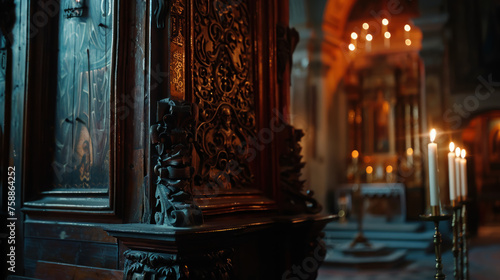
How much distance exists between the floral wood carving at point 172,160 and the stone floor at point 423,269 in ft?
14.1

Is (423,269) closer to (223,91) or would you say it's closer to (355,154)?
Result: (355,154)

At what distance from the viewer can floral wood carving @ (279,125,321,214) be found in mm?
2725

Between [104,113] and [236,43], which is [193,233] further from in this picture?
[236,43]

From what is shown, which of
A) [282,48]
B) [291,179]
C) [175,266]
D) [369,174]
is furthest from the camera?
[369,174]

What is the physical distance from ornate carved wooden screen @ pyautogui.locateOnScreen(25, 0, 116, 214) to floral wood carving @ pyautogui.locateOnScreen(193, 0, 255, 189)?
41cm

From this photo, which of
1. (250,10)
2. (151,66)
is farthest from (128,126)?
(250,10)

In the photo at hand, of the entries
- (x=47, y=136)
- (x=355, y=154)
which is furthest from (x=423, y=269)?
(x=47, y=136)

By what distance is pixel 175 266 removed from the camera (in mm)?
1696

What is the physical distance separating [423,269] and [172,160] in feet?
19.1

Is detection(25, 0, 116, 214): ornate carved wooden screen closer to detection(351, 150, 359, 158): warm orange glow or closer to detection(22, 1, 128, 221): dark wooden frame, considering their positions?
detection(22, 1, 128, 221): dark wooden frame

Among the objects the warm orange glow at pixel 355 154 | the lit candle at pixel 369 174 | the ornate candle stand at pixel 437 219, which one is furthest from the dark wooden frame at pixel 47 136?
the lit candle at pixel 369 174

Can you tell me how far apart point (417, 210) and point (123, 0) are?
9604mm

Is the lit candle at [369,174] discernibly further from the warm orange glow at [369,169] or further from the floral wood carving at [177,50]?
the floral wood carving at [177,50]

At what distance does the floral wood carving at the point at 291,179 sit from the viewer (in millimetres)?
2725
